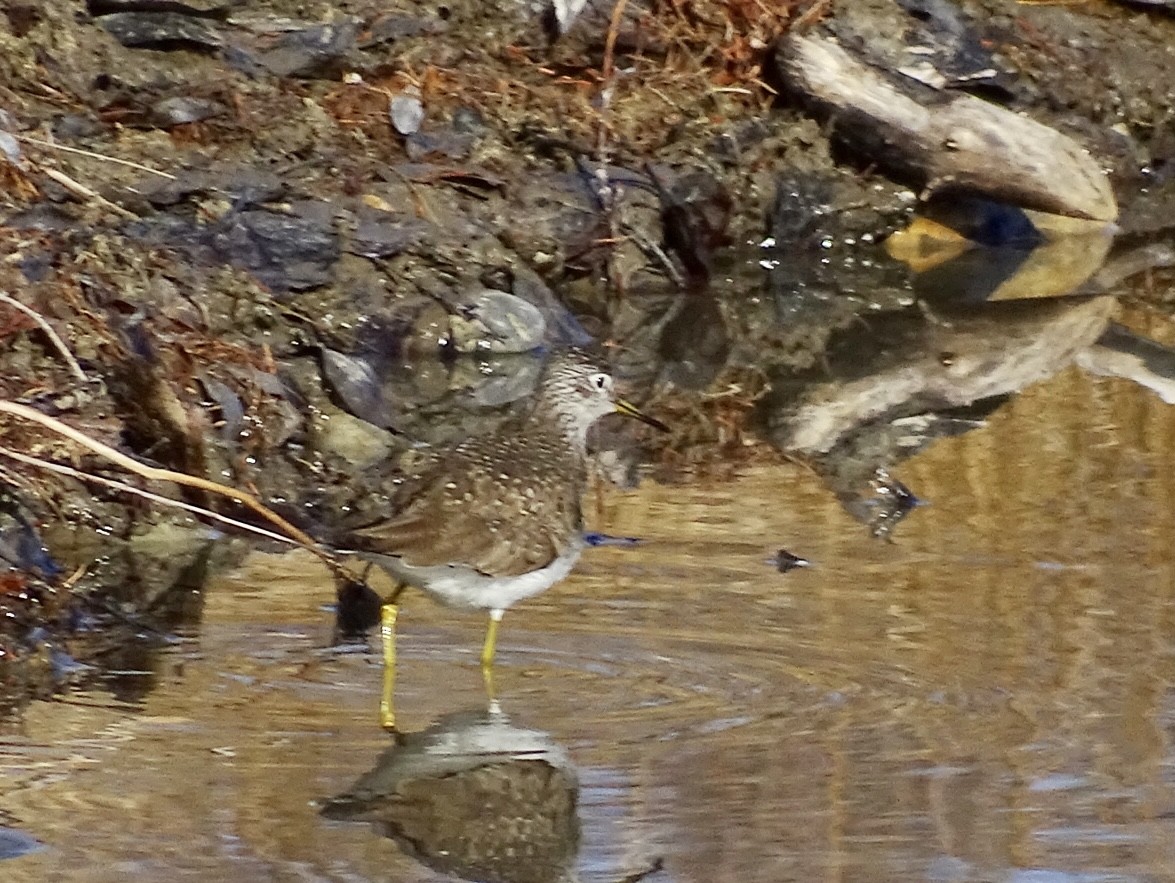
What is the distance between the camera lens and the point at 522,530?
17.8 ft

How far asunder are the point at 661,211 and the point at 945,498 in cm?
422

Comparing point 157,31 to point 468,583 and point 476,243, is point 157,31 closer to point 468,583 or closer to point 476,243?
point 476,243

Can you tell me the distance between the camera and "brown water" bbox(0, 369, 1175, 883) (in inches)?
Result: 160

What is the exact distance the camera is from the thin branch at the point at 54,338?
6.78m

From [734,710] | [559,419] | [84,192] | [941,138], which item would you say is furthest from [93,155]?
[734,710]

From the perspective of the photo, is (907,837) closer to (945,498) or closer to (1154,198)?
(945,498)

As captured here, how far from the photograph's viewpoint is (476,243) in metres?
9.66

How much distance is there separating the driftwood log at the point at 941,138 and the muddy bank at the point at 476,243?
4cm

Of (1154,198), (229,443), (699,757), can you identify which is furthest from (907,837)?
(1154,198)

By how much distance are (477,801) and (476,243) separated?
18.0ft

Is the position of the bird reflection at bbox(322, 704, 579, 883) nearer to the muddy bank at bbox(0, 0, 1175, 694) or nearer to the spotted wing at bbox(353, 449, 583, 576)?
the spotted wing at bbox(353, 449, 583, 576)

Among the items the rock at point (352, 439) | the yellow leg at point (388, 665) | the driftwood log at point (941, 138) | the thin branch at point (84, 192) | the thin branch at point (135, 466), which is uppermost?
the driftwood log at point (941, 138)

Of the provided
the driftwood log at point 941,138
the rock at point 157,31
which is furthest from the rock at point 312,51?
the driftwood log at point 941,138

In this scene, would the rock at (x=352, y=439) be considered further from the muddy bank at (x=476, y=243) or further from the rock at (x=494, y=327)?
the rock at (x=494, y=327)
